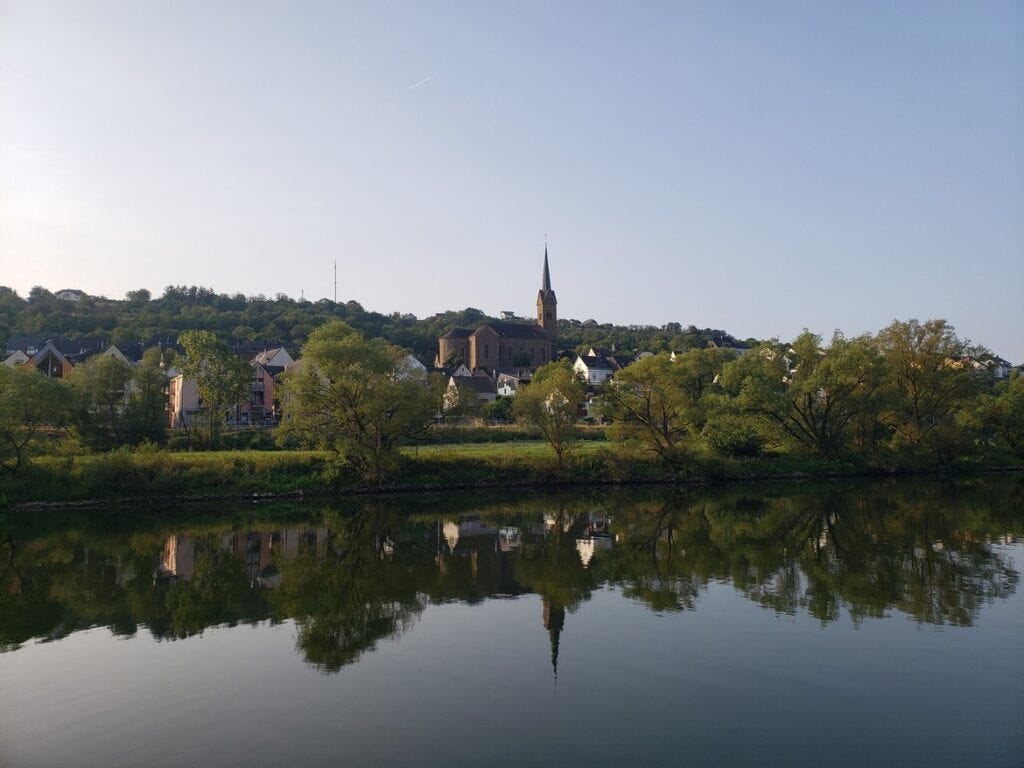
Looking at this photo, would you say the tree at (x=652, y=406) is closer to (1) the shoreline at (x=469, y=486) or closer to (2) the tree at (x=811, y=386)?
(1) the shoreline at (x=469, y=486)

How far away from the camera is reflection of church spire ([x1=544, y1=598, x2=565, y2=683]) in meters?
14.6

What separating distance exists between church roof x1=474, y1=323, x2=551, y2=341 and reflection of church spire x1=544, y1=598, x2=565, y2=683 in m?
103

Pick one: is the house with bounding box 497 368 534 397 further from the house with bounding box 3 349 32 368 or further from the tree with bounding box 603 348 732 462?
the house with bounding box 3 349 32 368

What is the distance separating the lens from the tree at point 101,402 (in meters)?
42.2

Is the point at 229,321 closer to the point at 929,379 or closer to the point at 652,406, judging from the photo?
the point at 652,406

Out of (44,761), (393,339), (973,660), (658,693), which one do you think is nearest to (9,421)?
(44,761)

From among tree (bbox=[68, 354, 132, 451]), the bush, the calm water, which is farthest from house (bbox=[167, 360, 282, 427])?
the calm water

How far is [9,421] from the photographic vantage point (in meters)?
33.7

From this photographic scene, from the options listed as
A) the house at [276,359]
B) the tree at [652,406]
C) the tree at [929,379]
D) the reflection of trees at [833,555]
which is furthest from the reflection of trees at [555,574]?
the house at [276,359]

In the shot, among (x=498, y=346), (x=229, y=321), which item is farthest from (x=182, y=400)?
(x=229, y=321)

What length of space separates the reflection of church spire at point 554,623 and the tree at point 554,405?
24.0m

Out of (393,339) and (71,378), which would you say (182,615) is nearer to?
(71,378)

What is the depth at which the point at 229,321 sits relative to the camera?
136 meters

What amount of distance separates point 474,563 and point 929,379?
39431 mm
